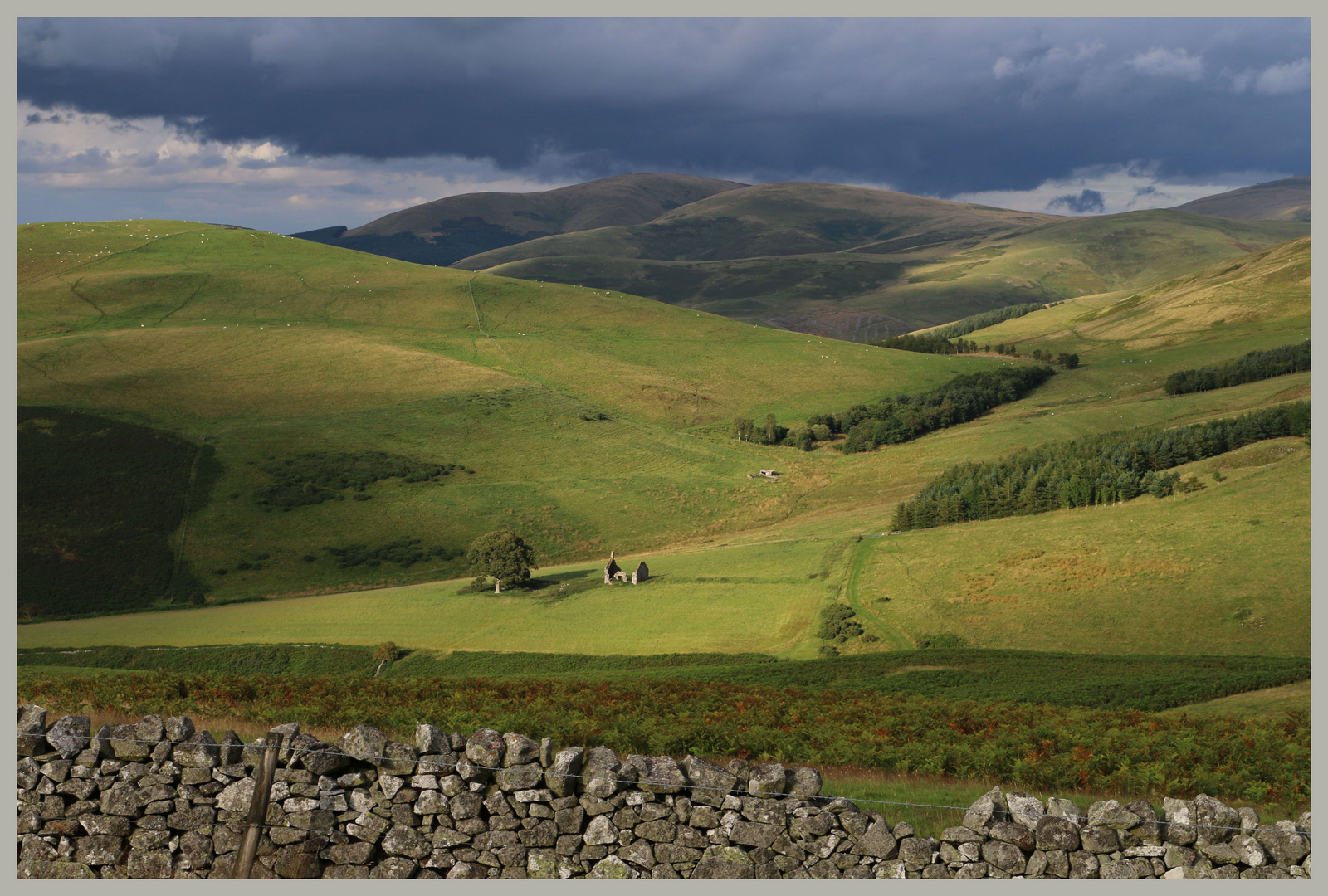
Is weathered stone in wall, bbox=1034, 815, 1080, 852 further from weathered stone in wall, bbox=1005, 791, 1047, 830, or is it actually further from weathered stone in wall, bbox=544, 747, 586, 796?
weathered stone in wall, bbox=544, 747, 586, 796

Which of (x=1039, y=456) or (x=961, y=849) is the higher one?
(x=1039, y=456)

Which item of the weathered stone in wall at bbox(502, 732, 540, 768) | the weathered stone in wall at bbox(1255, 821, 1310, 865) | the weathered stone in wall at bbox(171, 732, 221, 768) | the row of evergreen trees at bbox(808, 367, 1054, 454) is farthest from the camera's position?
the row of evergreen trees at bbox(808, 367, 1054, 454)

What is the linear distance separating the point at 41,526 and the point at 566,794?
89.8 meters

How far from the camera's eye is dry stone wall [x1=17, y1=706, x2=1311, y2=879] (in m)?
13.0

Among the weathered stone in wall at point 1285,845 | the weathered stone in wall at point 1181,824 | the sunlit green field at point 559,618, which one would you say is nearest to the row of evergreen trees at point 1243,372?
the sunlit green field at point 559,618

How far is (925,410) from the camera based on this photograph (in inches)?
5541

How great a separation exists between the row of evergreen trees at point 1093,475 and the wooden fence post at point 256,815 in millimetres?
70592

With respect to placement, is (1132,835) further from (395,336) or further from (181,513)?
(395,336)

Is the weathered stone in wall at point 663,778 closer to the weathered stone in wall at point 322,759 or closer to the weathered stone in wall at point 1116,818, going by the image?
the weathered stone in wall at point 322,759

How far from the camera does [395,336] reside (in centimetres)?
16625

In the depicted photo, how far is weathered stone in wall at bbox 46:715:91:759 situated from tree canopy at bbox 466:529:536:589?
177 feet

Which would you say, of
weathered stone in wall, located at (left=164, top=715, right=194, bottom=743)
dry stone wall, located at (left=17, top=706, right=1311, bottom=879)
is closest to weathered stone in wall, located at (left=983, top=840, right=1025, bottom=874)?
dry stone wall, located at (left=17, top=706, right=1311, bottom=879)

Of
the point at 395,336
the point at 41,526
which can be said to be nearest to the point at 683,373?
the point at 395,336

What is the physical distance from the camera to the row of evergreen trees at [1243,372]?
139 meters
